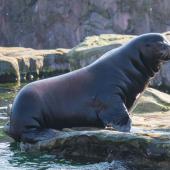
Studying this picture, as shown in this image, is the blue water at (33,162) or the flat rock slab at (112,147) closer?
the flat rock slab at (112,147)

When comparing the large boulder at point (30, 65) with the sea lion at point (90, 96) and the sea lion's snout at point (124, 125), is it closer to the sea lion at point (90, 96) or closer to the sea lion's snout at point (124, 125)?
the sea lion at point (90, 96)

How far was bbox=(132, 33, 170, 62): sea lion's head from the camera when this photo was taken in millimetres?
9078

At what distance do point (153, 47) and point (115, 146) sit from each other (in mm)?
2214

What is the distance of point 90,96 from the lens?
8.73 metres

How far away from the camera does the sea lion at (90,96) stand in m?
8.57

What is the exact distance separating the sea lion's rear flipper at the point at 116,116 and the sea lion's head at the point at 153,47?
100 cm

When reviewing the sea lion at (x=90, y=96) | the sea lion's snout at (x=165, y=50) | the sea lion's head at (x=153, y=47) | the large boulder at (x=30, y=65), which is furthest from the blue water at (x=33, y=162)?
the large boulder at (x=30, y=65)

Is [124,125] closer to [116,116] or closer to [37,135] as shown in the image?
[116,116]

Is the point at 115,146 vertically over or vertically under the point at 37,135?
over

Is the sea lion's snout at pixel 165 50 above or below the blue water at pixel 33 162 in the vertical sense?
above

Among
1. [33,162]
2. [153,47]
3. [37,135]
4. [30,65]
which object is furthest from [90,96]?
[30,65]

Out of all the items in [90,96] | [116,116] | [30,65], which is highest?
[90,96]

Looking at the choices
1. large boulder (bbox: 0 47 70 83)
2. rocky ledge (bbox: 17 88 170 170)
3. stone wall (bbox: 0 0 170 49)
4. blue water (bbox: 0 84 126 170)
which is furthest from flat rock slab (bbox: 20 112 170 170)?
stone wall (bbox: 0 0 170 49)

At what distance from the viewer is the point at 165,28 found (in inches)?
1921
